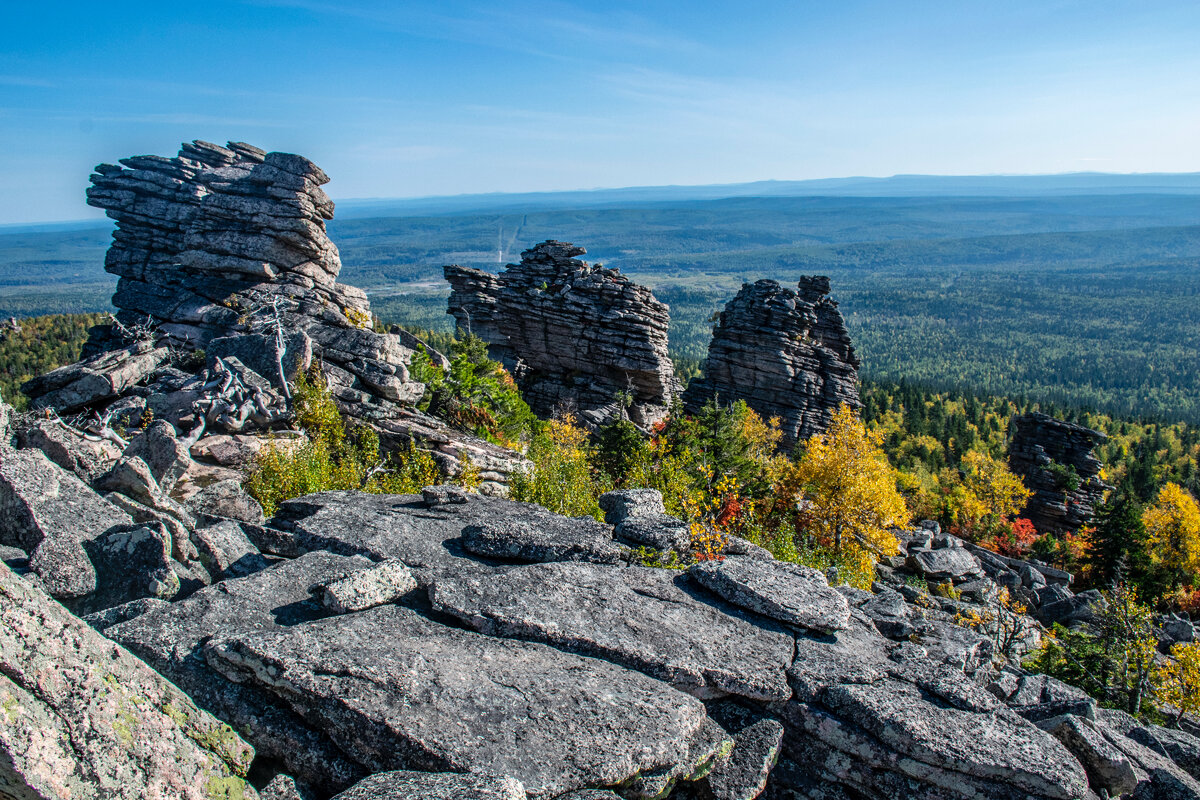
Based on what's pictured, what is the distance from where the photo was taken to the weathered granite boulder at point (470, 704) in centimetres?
549

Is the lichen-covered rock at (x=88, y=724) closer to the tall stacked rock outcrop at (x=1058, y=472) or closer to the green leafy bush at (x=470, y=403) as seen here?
the green leafy bush at (x=470, y=403)

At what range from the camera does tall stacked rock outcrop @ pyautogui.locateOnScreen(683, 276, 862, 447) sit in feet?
177

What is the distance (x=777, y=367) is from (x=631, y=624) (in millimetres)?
48930

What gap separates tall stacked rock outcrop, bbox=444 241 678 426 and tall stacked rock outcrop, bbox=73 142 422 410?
2233 cm

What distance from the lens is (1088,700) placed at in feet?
29.7

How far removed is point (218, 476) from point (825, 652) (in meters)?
Result: 11.0

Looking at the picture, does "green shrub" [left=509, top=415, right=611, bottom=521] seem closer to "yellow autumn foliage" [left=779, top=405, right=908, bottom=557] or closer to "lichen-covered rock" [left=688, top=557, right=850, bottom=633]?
"lichen-covered rock" [left=688, top=557, right=850, bottom=633]

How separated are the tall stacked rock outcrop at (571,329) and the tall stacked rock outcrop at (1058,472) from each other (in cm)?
3034

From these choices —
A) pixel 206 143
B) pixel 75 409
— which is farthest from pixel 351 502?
pixel 206 143

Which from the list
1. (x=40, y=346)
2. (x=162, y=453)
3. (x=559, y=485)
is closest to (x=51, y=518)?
(x=162, y=453)

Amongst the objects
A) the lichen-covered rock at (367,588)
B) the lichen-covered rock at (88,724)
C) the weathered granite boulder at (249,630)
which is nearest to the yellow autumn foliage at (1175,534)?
the lichen-covered rock at (367,588)

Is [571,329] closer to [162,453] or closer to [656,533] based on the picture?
[162,453]

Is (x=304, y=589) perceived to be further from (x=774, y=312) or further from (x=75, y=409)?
(x=774, y=312)

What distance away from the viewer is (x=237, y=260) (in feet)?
86.4
